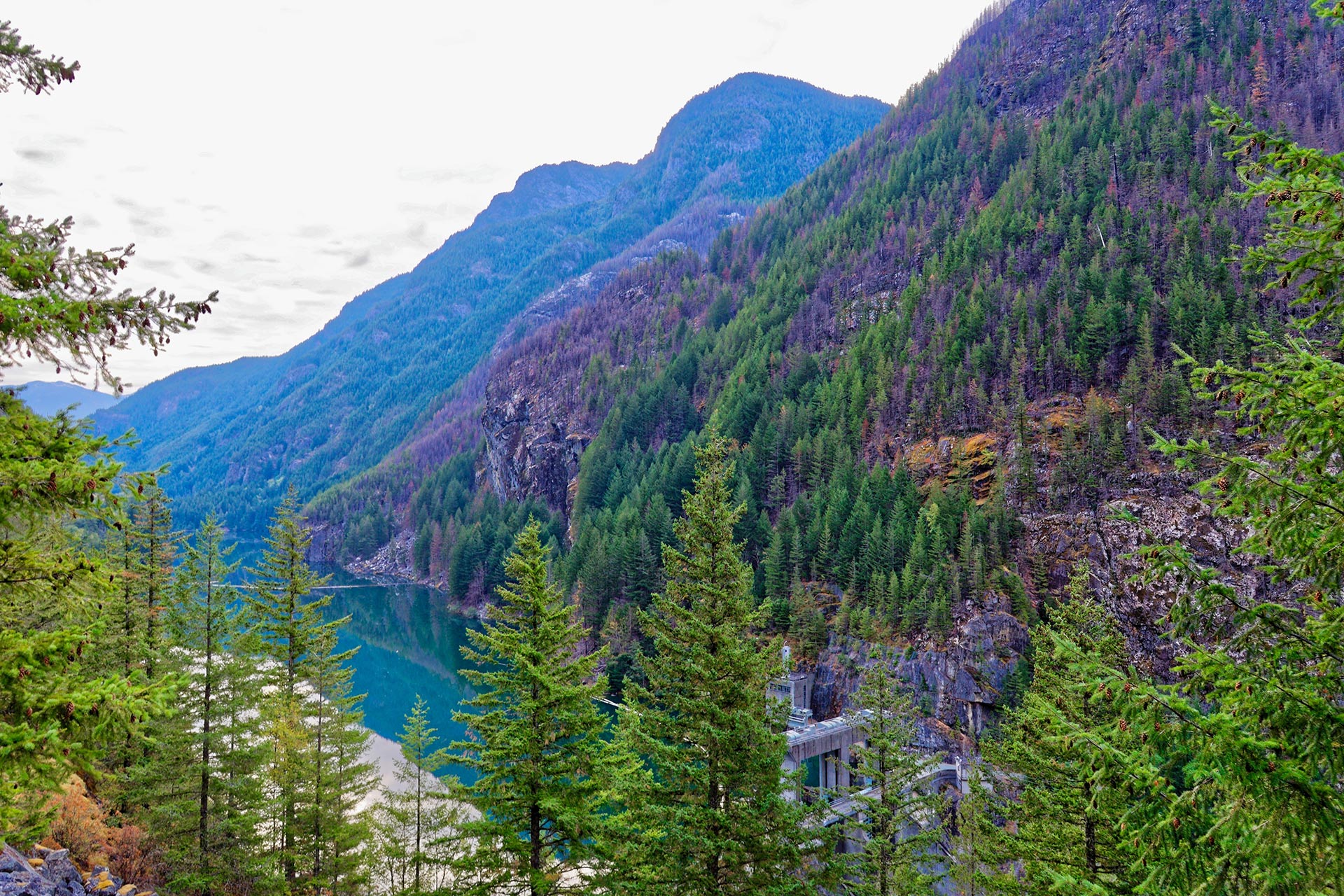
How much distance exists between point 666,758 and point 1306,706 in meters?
9.23

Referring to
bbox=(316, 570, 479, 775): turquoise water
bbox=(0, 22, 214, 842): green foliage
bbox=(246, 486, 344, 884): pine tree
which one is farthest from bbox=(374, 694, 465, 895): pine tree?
bbox=(316, 570, 479, 775): turquoise water

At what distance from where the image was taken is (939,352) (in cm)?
7994

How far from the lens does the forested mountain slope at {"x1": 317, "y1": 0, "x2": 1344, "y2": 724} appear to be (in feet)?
190

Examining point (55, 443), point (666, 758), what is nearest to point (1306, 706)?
point (666, 758)

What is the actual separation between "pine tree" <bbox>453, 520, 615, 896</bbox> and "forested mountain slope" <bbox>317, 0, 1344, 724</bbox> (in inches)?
1627

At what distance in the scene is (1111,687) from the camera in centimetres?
547

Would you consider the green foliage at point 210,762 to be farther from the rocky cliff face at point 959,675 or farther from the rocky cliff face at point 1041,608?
the rocky cliff face at point 959,675

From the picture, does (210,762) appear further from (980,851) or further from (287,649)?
(980,851)

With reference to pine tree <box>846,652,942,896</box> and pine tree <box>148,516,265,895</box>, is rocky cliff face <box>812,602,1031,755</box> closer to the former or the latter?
pine tree <box>846,652,942,896</box>

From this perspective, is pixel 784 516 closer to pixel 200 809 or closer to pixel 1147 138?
pixel 200 809

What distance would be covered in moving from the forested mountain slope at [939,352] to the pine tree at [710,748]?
41.7 m

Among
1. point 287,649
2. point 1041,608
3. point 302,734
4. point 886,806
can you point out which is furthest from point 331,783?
point 1041,608

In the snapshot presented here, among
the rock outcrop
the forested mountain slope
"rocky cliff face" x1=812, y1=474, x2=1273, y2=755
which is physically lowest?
the rock outcrop

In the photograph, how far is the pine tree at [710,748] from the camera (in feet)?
38.0
